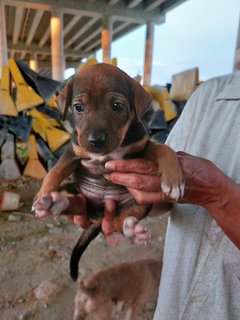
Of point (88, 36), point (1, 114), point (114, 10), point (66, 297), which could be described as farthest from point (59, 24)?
point (66, 297)

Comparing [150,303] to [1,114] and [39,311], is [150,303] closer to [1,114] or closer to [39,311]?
[39,311]

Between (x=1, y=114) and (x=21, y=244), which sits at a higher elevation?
(x=1, y=114)

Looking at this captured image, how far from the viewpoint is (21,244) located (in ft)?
9.44

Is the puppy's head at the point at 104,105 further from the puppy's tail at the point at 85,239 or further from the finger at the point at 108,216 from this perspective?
the puppy's tail at the point at 85,239

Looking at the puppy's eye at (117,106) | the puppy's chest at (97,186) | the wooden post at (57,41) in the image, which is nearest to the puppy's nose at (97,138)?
the puppy's eye at (117,106)

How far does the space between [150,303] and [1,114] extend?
375 centimetres

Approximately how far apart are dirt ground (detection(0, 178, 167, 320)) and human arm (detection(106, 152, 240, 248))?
1.43 metres

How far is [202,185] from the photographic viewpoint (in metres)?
0.93

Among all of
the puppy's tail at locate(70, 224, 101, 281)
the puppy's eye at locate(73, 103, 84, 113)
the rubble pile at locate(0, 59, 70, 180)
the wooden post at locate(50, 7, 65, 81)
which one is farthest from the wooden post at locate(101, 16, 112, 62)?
the puppy's eye at locate(73, 103, 84, 113)

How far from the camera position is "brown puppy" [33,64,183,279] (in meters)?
1.02

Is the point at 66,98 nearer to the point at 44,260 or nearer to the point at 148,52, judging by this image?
the point at 44,260

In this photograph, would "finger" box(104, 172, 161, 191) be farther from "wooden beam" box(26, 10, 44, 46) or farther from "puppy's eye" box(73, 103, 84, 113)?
"wooden beam" box(26, 10, 44, 46)

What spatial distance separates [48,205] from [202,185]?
0.55 meters

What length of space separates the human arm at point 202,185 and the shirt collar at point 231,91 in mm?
304
